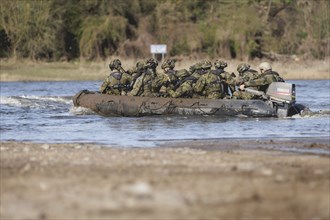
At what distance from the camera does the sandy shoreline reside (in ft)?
33.3

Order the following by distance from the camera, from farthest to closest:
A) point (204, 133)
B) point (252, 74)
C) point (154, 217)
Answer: point (252, 74) < point (204, 133) < point (154, 217)

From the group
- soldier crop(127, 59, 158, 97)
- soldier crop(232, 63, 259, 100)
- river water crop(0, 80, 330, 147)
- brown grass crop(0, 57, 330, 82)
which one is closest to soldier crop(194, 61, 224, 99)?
A: soldier crop(232, 63, 259, 100)

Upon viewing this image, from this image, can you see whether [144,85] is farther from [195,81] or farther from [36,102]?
[36,102]

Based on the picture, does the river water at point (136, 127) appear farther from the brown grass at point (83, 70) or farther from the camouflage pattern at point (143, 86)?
the brown grass at point (83, 70)

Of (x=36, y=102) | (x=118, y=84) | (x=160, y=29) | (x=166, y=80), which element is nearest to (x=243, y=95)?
(x=166, y=80)

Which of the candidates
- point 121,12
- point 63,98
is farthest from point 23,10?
point 63,98

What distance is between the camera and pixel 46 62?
213ft

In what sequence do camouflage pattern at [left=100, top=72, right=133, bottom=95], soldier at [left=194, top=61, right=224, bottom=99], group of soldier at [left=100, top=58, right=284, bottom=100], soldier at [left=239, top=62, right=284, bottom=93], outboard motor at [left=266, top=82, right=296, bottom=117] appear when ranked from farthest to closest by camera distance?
camouflage pattern at [left=100, top=72, right=133, bottom=95], soldier at [left=194, top=61, right=224, bottom=99], group of soldier at [left=100, top=58, right=284, bottom=100], soldier at [left=239, top=62, right=284, bottom=93], outboard motor at [left=266, top=82, right=296, bottom=117]

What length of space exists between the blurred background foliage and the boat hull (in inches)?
1438

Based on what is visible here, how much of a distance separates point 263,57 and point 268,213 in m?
60.2

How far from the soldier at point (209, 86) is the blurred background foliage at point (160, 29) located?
3792cm

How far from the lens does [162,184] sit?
37.5 ft

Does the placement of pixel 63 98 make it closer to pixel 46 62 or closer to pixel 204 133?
pixel 204 133

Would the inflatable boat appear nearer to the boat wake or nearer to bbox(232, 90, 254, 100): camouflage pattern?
bbox(232, 90, 254, 100): camouflage pattern
